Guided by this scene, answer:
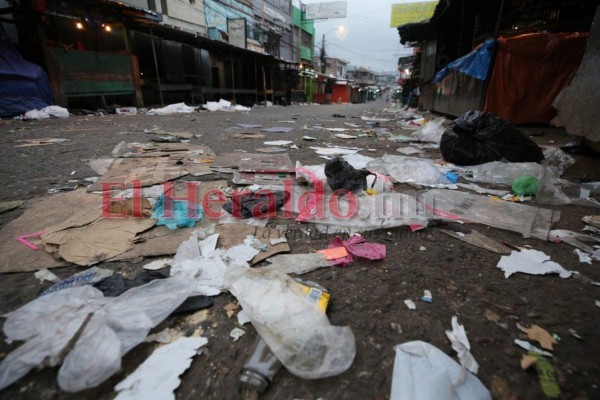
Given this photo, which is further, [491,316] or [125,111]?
[125,111]

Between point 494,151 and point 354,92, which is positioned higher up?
point 354,92

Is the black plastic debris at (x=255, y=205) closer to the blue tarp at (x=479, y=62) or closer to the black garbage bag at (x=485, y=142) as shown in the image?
the black garbage bag at (x=485, y=142)

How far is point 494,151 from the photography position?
107 inches

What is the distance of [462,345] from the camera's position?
833 mm

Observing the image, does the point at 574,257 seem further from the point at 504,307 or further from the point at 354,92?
the point at 354,92

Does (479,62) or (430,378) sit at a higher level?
(479,62)

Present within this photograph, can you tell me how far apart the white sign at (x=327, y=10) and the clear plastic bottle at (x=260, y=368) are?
34.1m

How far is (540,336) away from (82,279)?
161 cm

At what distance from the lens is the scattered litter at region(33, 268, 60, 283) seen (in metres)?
1.08

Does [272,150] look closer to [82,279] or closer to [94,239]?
[94,239]

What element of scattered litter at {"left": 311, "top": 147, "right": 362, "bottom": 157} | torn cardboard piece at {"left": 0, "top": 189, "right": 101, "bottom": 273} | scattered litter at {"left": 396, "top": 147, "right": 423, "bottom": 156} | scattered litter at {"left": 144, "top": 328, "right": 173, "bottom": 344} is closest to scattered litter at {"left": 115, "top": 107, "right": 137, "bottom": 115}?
Result: scattered litter at {"left": 311, "top": 147, "right": 362, "bottom": 157}

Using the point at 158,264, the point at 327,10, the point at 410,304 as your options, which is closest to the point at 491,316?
the point at 410,304

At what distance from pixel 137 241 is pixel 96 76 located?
8.95 m

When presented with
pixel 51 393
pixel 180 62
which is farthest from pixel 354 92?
pixel 51 393
